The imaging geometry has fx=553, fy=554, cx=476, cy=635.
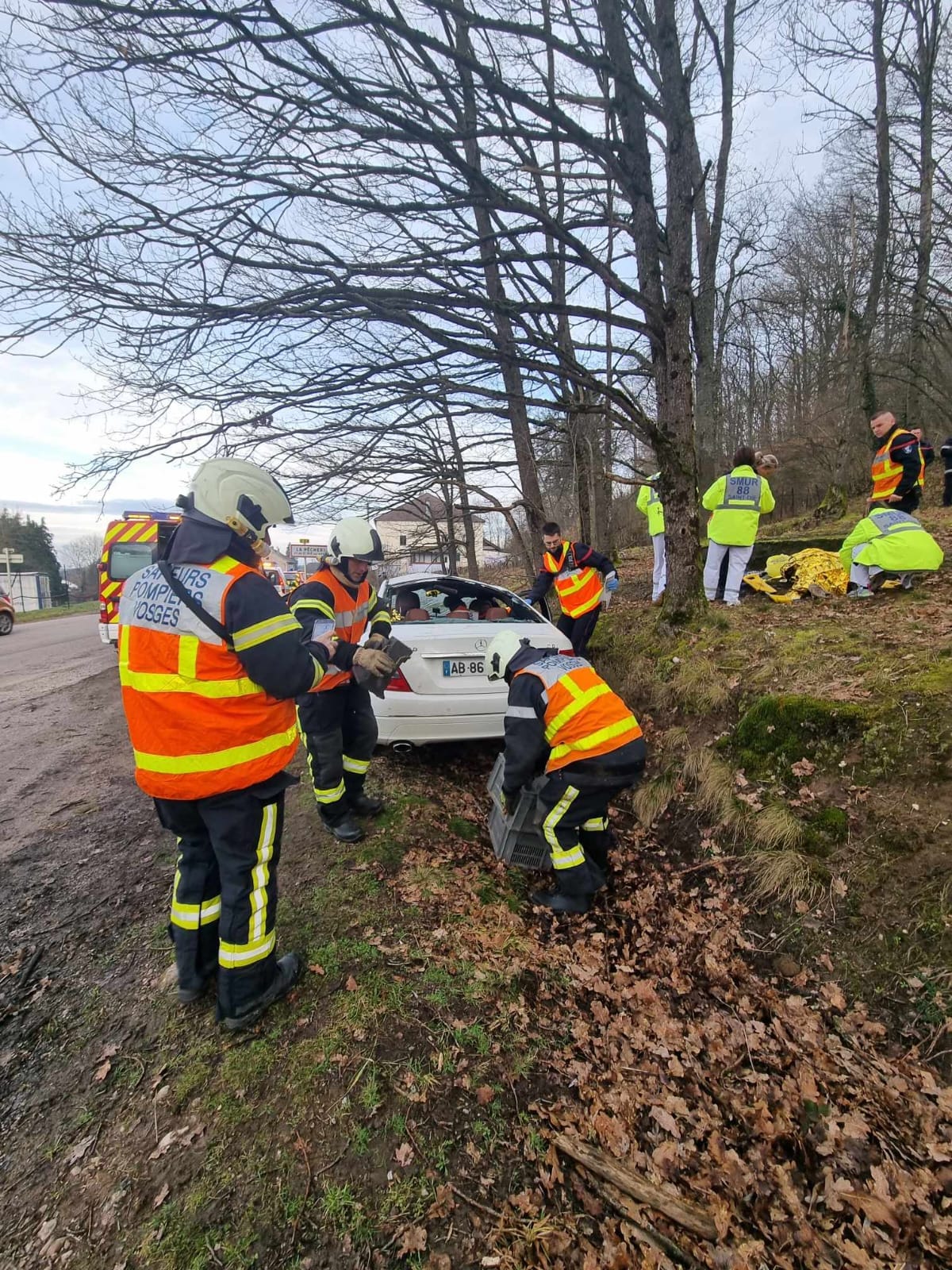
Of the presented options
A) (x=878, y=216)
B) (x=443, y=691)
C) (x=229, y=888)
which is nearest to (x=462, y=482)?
(x=443, y=691)

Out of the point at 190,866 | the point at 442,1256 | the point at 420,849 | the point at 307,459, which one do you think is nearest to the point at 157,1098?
the point at 190,866

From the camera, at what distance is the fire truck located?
1023cm

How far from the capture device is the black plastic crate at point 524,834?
3.30 meters

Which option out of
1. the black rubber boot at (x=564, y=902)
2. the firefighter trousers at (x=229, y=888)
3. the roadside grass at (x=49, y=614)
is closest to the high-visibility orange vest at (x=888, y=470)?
the black rubber boot at (x=564, y=902)

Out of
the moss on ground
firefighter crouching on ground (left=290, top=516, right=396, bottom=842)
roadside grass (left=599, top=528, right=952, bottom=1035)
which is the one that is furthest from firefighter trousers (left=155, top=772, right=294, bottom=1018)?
the moss on ground

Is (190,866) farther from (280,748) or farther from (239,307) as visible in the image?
(239,307)

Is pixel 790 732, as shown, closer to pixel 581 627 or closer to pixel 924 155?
pixel 581 627

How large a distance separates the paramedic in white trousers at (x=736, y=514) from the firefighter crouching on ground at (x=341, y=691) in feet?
13.7

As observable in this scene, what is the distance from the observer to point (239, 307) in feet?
13.3

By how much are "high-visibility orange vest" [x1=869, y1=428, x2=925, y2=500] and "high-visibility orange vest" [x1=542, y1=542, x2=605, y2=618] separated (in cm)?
301

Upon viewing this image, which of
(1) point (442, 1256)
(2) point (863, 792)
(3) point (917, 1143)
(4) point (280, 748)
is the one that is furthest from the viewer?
(2) point (863, 792)

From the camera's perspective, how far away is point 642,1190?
5.80ft

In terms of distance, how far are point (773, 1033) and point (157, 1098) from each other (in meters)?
2.41

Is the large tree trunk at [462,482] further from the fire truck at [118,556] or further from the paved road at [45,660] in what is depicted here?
the paved road at [45,660]
